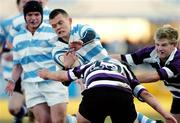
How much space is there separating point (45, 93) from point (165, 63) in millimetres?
2016

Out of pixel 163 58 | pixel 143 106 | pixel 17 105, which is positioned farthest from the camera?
pixel 143 106

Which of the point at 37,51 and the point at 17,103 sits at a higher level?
the point at 37,51

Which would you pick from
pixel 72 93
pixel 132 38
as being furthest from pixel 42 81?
pixel 132 38

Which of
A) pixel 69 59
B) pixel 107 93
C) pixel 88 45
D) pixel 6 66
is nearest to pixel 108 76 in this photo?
pixel 107 93

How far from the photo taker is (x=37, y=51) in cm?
1061

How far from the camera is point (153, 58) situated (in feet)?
31.3

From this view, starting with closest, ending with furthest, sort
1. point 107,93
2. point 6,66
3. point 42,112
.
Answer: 1. point 107,93
2. point 42,112
3. point 6,66

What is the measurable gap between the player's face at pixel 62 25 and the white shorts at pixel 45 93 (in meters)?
1.09

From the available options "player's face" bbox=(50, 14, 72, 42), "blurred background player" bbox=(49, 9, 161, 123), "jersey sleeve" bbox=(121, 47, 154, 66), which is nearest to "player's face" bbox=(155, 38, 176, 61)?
"jersey sleeve" bbox=(121, 47, 154, 66)

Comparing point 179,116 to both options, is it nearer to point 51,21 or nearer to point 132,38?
point 51,21

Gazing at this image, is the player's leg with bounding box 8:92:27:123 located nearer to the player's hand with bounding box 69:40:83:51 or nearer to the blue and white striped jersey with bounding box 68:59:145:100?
the player's hand with bounding box 69:40:83:51

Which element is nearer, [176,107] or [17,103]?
[176,107]

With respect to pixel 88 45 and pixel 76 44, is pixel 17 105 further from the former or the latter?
pixel 76 44

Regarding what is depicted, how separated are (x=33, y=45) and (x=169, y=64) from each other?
2.15 metres
